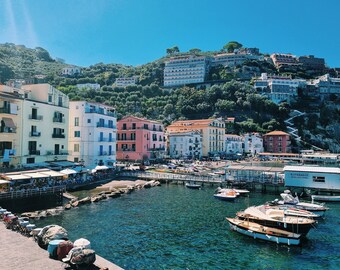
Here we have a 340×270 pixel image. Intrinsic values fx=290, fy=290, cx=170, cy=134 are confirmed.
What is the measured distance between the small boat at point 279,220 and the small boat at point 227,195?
12.7m

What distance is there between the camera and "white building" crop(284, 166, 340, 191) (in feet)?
157

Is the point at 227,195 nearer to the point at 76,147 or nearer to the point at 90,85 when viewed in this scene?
the point at 76,147

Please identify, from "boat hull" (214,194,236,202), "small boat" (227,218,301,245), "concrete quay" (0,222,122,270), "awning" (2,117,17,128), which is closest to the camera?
"concrete quay" (0,222,122,270)

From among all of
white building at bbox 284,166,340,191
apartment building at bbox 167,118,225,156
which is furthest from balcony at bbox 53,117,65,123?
apartment building at bbox 167,118,225,156

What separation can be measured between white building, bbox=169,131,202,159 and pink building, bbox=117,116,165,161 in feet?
55.4

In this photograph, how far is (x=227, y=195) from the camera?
45.0m

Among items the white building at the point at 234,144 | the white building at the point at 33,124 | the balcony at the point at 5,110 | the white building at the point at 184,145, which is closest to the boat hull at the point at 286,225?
the white building at the point at 33,124

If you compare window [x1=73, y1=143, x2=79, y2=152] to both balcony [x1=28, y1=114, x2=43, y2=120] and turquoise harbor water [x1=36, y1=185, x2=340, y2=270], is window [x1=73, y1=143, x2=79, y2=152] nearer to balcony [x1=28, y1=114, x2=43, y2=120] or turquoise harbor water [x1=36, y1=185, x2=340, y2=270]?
balcony [x1=28, y1=114, x2=43, y2=120]

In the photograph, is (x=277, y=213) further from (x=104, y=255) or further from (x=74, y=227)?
(x=74, y=227)

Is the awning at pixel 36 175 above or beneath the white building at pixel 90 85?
beneath

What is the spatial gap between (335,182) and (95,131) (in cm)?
4610

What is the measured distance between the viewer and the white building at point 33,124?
43.3 m

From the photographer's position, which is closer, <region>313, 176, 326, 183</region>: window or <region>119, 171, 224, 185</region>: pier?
<region>313, 176, 326, 183</region>: window

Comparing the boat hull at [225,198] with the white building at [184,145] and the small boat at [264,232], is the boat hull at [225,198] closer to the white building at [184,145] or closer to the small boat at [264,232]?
the small boat at [264,232]
